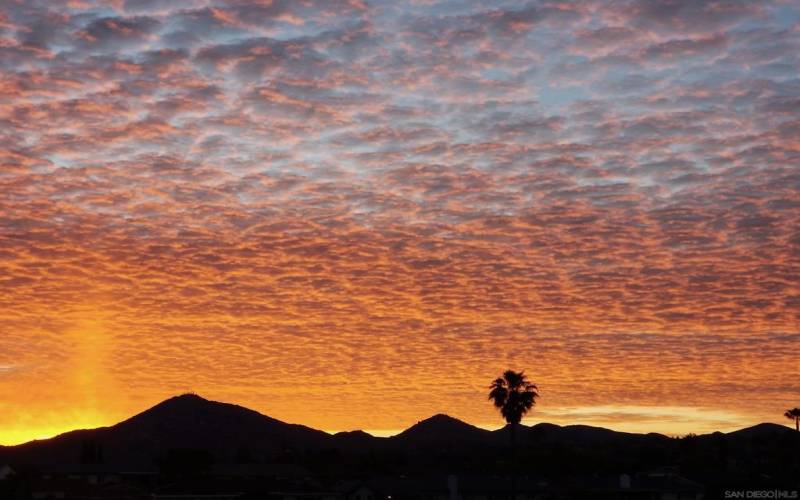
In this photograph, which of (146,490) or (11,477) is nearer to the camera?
(11,477)

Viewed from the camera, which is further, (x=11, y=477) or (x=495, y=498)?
(x=495, y=498)

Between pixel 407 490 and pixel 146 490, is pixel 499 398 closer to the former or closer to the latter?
pixel 407 490

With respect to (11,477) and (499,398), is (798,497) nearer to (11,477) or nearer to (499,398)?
(499,398)

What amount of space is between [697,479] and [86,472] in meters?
84.6

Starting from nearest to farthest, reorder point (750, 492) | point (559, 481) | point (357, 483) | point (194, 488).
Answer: point (750, 492), point (194, 488), point (357, 483), point (559, 481)

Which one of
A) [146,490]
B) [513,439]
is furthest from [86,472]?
[513,439]

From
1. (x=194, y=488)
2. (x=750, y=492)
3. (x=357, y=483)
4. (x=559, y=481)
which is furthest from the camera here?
(x=559, y=481)

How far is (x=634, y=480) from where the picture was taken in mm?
139125

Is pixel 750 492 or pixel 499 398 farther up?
pixel 499 398

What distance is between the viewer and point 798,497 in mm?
113188

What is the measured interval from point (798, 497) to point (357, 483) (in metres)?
49.6

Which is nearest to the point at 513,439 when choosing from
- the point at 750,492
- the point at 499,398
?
the point at 499,398

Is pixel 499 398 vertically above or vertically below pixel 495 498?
above

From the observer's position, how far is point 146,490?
456 ft
